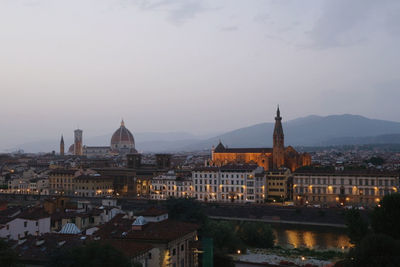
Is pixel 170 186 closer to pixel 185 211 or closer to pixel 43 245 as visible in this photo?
pixel 185 211

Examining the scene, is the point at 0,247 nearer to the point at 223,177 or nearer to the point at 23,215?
the point at 23,215

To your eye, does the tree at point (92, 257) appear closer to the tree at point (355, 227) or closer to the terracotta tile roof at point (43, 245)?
the terracotta tile roof at point (43, 245)

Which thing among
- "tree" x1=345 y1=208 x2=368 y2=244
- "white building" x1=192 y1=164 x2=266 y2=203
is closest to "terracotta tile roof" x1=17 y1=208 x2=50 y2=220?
"tree" x1=345 y1=208 x2=368 y2=244

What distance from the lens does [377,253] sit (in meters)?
21.7

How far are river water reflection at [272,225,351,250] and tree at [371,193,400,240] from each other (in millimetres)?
11595

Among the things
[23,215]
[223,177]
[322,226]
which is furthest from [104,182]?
[23,215]

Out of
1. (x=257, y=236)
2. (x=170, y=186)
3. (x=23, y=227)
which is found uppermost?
(x=23, y=227)

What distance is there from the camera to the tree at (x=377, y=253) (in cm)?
2148

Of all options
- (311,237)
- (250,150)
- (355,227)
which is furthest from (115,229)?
(250,150)

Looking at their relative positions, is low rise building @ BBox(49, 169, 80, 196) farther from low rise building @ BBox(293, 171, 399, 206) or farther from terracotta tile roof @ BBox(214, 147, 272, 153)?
low rise building @ BBox(293, 171, 399, 206)

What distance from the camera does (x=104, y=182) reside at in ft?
259

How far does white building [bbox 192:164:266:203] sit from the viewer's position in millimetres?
67438

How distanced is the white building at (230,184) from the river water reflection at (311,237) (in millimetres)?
13299

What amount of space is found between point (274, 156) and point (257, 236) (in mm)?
48063
